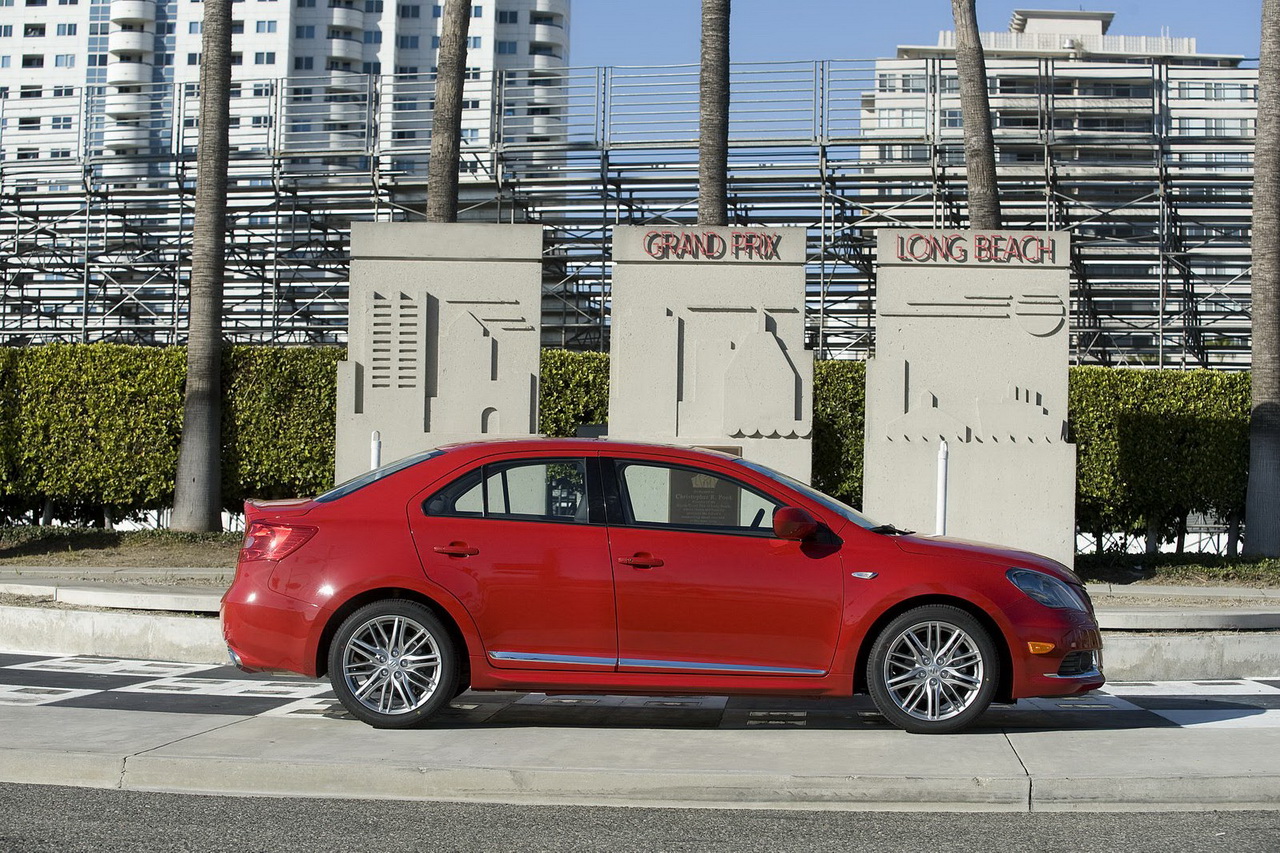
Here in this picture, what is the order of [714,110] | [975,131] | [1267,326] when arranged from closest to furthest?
[1267,326] < [714,110] < [975,131]

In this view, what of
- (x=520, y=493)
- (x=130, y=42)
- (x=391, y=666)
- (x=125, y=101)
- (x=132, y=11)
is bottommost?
(x=391, y=666)

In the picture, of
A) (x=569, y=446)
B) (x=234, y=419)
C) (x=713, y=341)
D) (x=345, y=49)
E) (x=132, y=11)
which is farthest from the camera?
(x=345, y=49)

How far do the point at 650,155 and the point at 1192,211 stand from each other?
11.6 metres

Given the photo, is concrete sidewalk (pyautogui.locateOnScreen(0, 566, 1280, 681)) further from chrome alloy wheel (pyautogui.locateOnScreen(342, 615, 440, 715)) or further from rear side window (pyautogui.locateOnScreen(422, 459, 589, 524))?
rear side window (pyautogui.locateOnScreen(422, 459, 589, 524))

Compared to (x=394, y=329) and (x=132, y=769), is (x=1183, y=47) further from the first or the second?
(x=132, y=769)

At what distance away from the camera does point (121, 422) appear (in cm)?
1770

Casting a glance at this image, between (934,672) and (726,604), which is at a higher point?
(726,604)

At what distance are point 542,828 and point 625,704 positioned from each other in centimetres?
271

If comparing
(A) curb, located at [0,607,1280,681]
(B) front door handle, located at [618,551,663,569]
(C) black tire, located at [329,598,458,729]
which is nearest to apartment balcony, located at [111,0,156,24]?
(A) curb, located at [0,607,1280,681]

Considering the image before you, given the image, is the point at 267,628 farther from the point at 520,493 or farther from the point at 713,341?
the point at 713,341

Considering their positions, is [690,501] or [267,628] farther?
[690,501]

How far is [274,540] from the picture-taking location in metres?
7.30

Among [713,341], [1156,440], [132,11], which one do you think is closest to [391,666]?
[713,341]

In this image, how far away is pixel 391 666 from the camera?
23.5 ft
